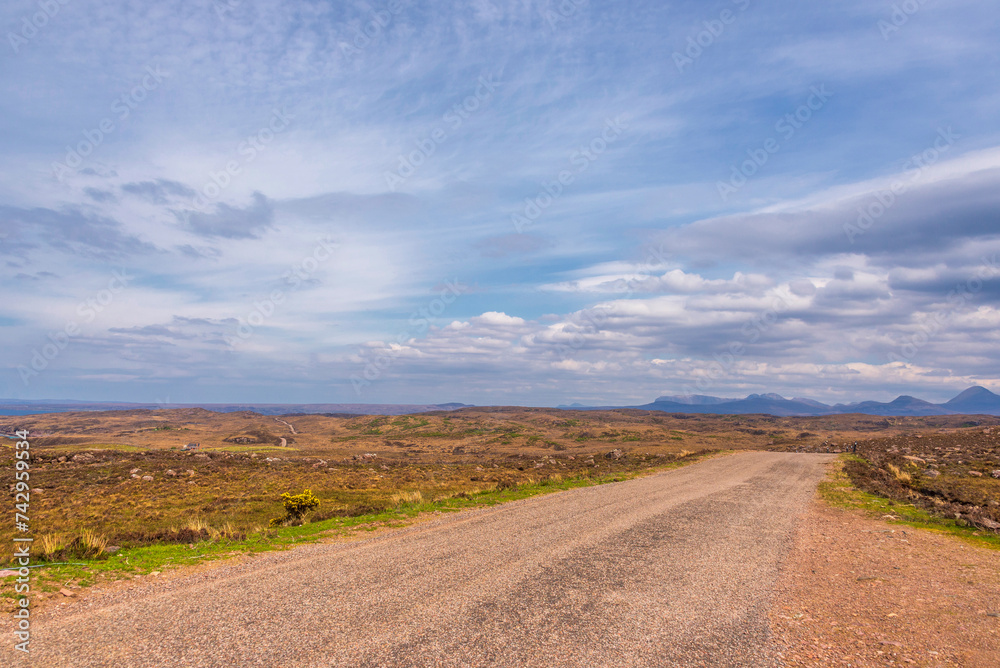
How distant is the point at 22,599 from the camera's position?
7.43 meters

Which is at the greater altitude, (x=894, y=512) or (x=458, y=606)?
(x=458, y=606)

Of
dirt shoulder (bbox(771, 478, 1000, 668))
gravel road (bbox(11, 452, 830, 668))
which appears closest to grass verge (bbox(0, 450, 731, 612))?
gravel road (bbox(11, 452, 830, 668))

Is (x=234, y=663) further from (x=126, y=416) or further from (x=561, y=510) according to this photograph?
(x=126, y=416)

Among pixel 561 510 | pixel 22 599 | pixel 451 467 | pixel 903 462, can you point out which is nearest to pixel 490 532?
pixel 561 510

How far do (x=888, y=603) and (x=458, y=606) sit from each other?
23.8ft

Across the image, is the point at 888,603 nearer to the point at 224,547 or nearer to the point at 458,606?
the point at 458,606

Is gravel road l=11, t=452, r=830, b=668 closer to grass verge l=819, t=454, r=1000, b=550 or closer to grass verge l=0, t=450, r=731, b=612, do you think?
grass verge l=0, t=450, r=731, b=612

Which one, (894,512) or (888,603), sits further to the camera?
(894,512)

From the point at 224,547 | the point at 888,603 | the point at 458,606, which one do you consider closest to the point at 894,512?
the point at 888,603

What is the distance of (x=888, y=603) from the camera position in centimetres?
827

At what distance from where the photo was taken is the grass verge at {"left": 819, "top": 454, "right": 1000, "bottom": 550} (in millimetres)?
13230

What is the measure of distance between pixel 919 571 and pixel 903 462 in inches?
1197

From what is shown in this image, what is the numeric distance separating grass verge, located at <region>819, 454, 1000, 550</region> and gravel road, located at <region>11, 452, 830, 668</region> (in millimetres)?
4805

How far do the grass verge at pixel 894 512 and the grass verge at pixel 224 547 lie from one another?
39.2 ft
